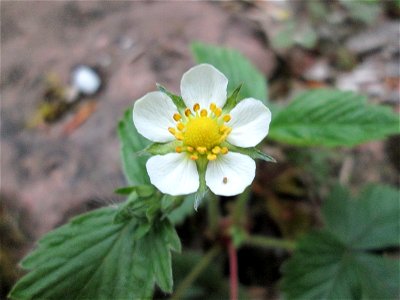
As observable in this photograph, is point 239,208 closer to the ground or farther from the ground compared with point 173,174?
closer to the ground

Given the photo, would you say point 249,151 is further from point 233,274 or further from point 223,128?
point 233,274

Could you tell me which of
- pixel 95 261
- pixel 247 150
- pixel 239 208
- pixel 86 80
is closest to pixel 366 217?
pixel 239 208

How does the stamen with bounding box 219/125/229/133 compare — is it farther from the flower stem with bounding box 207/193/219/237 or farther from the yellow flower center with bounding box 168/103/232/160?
the flower stem with bounding box 207/193/219/237

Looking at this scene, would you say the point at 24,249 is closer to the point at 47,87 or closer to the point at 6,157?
the point at 6,157

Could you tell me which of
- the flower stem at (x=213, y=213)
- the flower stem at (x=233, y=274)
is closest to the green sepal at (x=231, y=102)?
the flower stem at (x=213, y=213)

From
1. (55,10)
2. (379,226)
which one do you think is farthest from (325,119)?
(55,10)

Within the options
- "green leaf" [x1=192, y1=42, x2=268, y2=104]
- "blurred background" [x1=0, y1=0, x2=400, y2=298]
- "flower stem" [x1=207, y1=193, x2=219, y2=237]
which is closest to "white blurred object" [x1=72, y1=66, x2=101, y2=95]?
"blurred background" [x1=0, y1=0, x2=400, y2=298]
